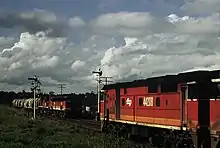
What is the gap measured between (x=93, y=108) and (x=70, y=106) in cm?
905

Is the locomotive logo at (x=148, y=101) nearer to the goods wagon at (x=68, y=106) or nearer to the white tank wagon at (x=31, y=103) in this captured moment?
the goods wagon at (x=68, y=106)

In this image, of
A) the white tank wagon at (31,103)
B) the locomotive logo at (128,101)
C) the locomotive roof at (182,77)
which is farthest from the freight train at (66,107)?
the locomotive roof at (182,77)

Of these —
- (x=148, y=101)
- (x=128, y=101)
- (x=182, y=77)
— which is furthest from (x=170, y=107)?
(x=128, y=101)

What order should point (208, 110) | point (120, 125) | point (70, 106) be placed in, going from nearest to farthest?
point (208, 110)
point (120, 125)
point (70, 106)

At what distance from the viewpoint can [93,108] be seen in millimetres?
74812

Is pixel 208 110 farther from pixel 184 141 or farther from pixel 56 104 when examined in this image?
pixel 56 104

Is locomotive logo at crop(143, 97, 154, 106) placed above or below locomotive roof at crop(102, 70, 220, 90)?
below

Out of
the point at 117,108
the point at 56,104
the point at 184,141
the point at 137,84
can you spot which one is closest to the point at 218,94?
the point at 184,141

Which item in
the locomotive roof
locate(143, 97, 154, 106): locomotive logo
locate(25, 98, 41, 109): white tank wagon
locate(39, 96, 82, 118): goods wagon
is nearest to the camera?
the locomotive roof

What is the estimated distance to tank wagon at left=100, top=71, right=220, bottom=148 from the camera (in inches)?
800

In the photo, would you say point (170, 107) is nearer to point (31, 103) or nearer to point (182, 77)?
point (182, 77)

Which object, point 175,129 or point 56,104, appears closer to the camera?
point 175,129

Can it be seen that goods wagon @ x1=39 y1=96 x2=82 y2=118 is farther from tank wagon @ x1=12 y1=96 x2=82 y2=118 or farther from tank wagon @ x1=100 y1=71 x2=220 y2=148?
tank wagon @ x1=100 y1=71 x2=220 y2=148

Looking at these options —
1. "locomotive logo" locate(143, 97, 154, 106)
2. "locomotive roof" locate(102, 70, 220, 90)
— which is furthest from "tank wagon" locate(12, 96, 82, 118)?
"locomotive logo" locate(143, 97, 154, 106)
